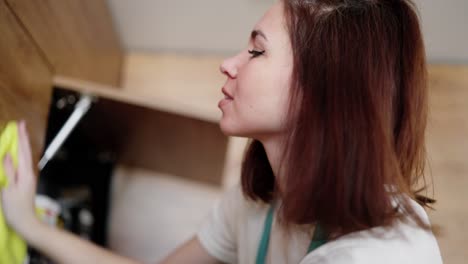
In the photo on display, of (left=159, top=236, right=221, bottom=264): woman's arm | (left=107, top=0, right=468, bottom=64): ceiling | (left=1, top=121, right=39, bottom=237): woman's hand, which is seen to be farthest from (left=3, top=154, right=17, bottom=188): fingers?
(left=107, top=0, right=468, bottom=64): ceiling

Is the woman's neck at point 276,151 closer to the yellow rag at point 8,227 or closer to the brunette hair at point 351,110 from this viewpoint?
the brunette hair at point 351,110

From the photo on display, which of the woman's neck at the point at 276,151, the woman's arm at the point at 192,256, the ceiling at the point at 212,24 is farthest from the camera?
the ceiling at the point at 212,24

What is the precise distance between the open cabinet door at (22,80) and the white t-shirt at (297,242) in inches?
14.4

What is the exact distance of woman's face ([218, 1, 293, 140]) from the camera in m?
0.54

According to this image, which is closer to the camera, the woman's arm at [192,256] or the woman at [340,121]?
the woman at [340,121]

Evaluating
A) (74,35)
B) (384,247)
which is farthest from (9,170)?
(384,247)

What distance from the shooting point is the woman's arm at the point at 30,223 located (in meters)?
0.63

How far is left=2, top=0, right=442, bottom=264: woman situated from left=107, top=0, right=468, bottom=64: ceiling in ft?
1.45

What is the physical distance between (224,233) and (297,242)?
0.20 m

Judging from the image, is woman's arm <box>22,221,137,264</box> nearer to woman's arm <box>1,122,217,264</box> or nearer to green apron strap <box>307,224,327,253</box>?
woman's arm <box>1,122,217,264</box>

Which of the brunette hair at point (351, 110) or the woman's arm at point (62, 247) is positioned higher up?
the brunette hair at point (351, 110)

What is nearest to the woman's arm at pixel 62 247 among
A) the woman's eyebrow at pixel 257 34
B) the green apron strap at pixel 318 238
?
the green apron strap at pixel 318 238

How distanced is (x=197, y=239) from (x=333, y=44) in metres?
0.47

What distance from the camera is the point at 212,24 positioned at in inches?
42.0
